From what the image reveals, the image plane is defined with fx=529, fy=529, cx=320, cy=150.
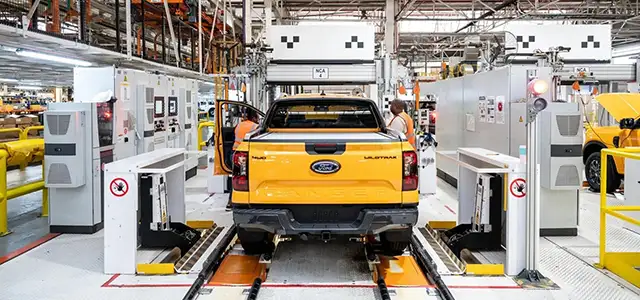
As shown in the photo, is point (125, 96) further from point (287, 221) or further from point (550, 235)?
point (550, 235)

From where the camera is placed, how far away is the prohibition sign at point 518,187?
15.8 ft

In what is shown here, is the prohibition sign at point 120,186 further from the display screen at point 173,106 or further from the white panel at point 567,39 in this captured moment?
the white panel at point 567,39

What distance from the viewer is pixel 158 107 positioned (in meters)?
9.40

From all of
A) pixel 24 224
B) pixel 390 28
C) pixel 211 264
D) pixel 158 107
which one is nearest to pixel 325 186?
pixel 211 264

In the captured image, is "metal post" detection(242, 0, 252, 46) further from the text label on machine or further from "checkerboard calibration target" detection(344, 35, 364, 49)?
the text label on machine

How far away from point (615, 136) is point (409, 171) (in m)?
6.44

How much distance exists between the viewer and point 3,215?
6.63m

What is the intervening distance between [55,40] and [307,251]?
12.6ft

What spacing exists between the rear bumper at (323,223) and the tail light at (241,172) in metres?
0.19

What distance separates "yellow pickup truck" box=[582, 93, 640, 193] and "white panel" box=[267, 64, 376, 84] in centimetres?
424

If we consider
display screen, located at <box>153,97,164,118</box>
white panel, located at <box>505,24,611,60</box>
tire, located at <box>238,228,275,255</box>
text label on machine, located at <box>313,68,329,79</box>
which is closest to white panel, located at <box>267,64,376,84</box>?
text label on machine, located at <box>313,68,329,79</box>

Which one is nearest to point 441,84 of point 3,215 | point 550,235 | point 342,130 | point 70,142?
point 550,235

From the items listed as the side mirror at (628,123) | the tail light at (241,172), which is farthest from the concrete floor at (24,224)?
the side mirror at (628,123)

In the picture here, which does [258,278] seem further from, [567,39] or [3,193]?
[567,39]
